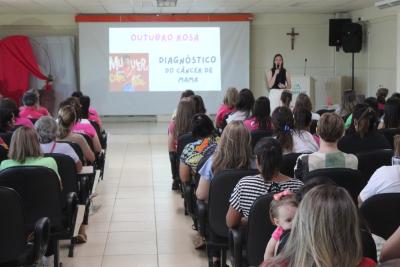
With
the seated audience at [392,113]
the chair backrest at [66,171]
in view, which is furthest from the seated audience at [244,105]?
the chair backrest at [66,171]

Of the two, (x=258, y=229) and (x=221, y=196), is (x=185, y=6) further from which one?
(x=258, y=229)

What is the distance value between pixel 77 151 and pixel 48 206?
49.1 inches

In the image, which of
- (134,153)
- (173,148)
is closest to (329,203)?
(173,148)

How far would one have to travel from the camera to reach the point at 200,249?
479 centimetres

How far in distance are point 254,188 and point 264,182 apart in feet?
0.21

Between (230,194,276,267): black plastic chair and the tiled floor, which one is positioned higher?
(230,194,276,267): black plastic chair

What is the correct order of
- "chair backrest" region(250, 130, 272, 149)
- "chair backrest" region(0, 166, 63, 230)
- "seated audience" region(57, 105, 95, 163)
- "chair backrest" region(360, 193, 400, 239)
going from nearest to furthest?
"chair backrest" region(360, 193, 400, 239) < "chair backrest" region(0, 166, 63, 230) < "seated audience" region(57, 105, 95, 163) < "chair backrest" region(250, 130, 272, 149)

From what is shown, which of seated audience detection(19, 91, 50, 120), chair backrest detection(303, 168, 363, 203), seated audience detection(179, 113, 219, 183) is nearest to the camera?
chair backrest detection(303, 168, 363, 203)

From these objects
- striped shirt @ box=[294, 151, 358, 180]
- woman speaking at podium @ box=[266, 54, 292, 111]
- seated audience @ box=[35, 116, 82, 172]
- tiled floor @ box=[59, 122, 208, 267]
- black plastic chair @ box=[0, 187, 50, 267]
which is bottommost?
tiled floor @ box=[59, 122, 208, 267]

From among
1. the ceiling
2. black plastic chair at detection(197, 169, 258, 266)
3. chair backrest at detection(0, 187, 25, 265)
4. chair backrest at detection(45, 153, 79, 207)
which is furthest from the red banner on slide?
chair backrest at detection(0, 187, 25, 265)

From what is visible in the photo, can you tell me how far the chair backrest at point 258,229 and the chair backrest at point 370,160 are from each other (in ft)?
5.48

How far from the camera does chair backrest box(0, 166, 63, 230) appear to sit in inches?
146

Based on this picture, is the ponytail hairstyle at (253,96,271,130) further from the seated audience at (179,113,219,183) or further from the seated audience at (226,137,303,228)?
the seated audience at (226,137,303,228)

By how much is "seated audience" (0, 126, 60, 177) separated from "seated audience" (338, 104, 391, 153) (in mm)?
2538
